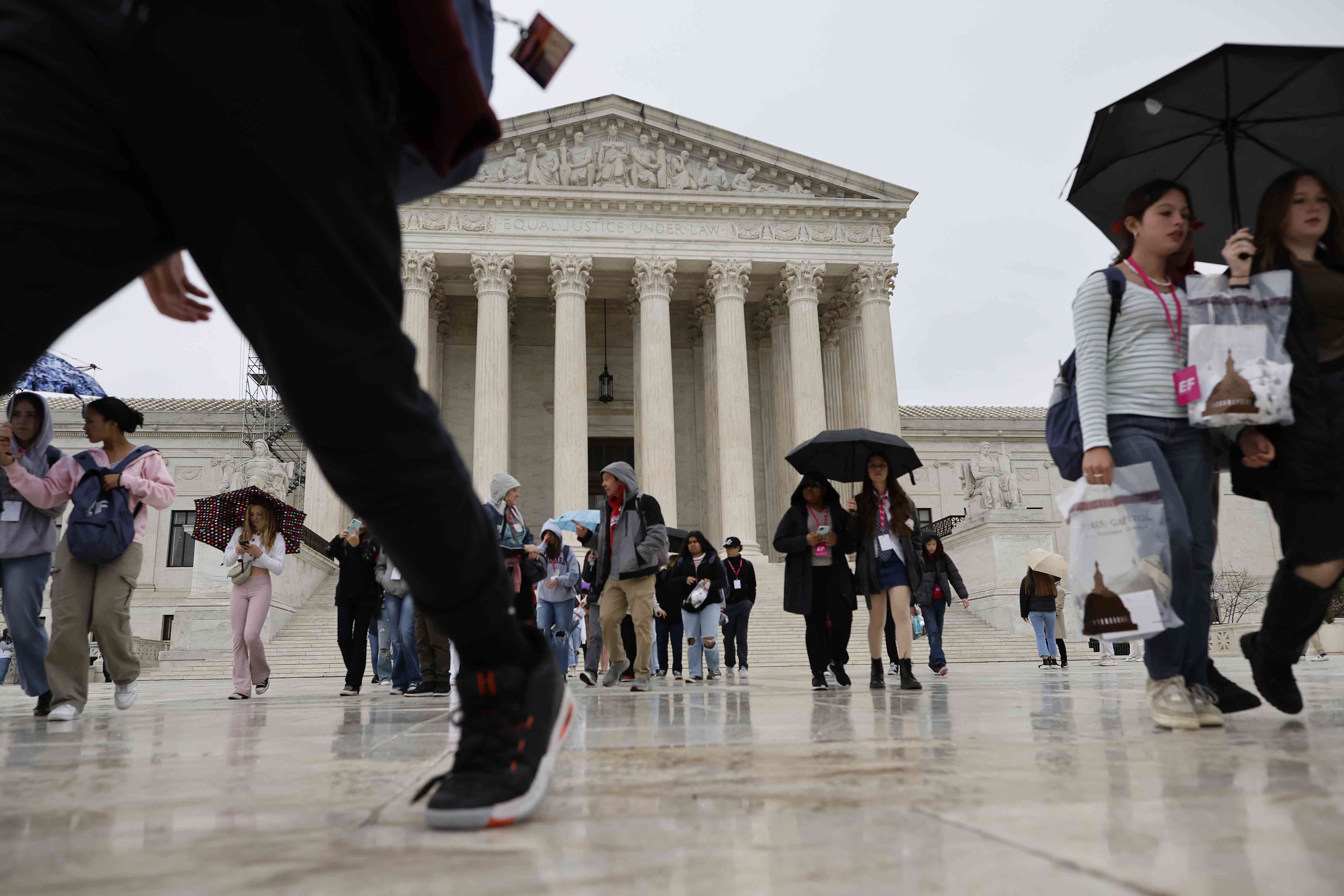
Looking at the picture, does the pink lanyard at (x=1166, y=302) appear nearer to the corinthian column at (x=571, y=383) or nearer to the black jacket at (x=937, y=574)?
the black jacket at (x=937, y=574)

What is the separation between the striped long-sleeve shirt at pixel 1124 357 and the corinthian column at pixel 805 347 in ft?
77.3

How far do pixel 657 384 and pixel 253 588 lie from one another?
20.1 meters

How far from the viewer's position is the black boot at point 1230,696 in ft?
13.6

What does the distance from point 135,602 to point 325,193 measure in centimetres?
3838

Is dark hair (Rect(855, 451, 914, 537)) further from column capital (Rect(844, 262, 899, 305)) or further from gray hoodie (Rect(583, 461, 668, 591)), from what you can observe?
column capital (Rect(844, 262, 899, 305))

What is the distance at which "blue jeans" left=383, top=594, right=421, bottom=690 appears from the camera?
9.32 metres

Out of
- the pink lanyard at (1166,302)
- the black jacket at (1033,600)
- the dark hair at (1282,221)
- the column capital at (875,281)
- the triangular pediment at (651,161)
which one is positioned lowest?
the black jacket at (1033,600)

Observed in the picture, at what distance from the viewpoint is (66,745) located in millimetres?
3650

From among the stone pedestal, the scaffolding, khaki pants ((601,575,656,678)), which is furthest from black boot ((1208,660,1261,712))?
the scaffolding

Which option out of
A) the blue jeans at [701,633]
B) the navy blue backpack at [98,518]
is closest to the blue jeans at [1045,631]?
the blue jeans at [701,633]

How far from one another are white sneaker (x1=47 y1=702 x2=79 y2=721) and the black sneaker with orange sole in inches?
178

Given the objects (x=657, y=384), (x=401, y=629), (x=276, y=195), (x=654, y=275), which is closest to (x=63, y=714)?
(x=401, y=629)

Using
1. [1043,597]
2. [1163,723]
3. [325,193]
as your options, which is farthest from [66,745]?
[1043,597]

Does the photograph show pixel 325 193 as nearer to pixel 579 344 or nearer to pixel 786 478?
pixel 579 344
